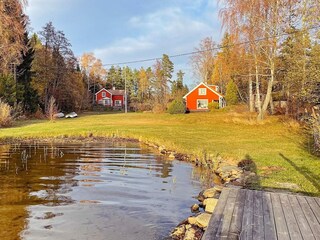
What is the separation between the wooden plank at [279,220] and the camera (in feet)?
12.6

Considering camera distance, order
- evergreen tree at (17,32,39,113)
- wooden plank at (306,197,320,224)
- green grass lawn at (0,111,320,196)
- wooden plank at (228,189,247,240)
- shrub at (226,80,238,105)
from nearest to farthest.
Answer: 1. wooden plank at (228,189,247,240)
2. wooden plank at (306,197,320,224)
3. green grass lawn at (0,111,320,196)
4. evergreen tree at (17,32,39,113)
5. shrub at (226,80,238,105)

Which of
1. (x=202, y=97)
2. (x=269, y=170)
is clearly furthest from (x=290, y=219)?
(x=202, y=97)

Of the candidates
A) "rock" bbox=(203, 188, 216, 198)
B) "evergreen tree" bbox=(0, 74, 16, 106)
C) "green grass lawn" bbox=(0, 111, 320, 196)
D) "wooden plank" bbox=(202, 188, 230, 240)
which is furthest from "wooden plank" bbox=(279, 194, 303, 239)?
"evergreen tree" bbox=(0, 74, 16, 106)

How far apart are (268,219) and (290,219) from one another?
315 millimetres

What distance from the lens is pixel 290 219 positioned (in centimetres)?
443

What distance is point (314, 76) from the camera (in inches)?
482

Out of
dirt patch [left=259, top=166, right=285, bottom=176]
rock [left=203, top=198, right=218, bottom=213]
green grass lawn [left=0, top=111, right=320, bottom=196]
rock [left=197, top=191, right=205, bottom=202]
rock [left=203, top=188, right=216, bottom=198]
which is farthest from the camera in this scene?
dirt patch [left=259, top=166, right=285, bottom=176]

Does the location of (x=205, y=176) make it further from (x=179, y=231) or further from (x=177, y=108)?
(x=177, y=108)

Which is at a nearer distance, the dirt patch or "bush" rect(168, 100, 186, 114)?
the dirt patch

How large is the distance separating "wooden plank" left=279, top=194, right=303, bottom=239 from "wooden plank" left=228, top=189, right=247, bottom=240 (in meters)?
0.61

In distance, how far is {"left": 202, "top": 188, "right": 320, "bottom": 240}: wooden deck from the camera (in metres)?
3.89

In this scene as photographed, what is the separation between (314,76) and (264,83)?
20577mm

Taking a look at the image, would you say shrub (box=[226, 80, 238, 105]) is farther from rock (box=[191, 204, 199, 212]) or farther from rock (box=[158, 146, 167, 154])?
rock (box=[191, 204, 199, 212])

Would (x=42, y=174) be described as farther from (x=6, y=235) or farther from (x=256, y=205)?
(x=256, y=205)
